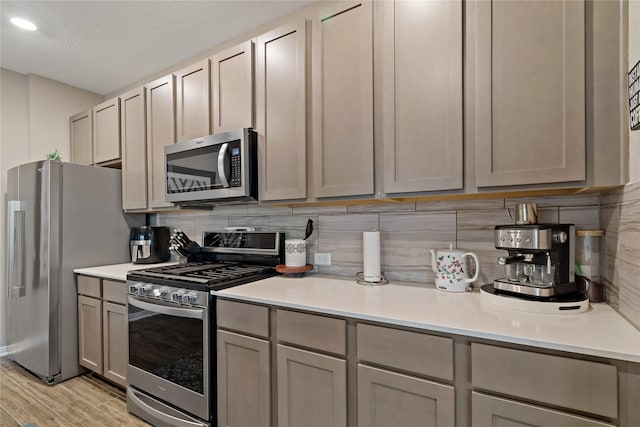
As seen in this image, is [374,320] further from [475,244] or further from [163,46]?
[163,46]

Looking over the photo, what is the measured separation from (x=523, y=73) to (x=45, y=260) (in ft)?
11.1

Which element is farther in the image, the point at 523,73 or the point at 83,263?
the point at 83,263

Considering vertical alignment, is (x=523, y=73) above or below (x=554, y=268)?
above

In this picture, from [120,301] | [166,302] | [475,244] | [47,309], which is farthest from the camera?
[47,309]

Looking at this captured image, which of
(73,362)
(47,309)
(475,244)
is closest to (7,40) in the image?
(47,309)

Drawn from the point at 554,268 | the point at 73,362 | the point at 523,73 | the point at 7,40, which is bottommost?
the point at 73,362

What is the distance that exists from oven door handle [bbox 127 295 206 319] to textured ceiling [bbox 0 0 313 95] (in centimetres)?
201

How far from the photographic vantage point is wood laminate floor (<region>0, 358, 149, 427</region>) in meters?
1.95

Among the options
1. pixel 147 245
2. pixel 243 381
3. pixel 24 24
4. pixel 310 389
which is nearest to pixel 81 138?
pixel 24 24

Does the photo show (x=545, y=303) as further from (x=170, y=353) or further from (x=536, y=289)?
(x=170, y=353)

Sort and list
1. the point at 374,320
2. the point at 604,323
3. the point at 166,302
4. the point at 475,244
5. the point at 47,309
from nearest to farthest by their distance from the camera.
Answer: the point at 604,323
the point at 374,320
the point at 475,244
the point at 166,302
the point at 47,309

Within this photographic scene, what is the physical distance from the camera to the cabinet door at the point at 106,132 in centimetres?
281

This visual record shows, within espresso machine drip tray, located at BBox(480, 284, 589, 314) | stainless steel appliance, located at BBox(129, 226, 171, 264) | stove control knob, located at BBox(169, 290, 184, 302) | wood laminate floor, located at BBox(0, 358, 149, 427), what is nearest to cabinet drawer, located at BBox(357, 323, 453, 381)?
espresso machine drip tray, located at BBox(480, 284, 589, 314)

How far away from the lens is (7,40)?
2.44 metres
